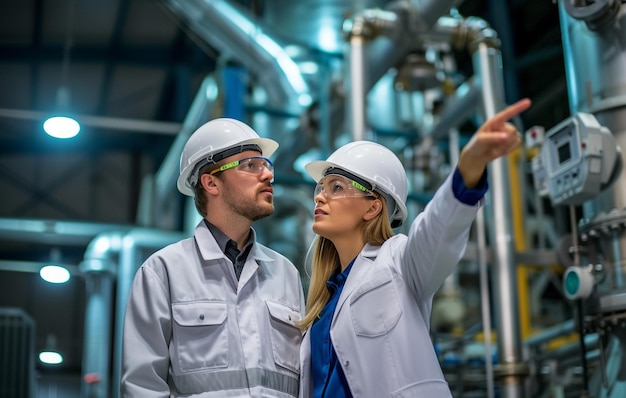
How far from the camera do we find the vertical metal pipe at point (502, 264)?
200 inches

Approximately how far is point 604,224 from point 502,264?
4.70ft

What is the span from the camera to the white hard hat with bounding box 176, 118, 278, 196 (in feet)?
10.2

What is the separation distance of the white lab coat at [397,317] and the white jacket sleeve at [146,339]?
22.9 inches

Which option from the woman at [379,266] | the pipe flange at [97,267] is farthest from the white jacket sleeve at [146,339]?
the pipe flange at [97,267]

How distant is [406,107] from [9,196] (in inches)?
165

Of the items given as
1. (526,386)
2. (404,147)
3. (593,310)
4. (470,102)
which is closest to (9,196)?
(404,147)

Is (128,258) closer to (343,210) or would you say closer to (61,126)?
(61,126)

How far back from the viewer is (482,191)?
218 cm

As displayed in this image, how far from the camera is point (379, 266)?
104 inches

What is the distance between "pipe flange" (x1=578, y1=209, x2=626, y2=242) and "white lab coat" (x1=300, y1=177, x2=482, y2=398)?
5.66 feet

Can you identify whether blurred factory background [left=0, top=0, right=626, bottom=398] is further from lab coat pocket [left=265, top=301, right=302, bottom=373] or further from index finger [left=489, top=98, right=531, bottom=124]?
index finger [left=489, top=98, right=531, bottom=124]

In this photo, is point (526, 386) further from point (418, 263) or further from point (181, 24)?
point (181, 24)

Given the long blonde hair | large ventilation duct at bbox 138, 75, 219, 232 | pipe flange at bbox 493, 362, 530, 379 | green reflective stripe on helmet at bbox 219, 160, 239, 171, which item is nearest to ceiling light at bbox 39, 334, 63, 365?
large ventilation duct at bbox 138, 75, 219, 232

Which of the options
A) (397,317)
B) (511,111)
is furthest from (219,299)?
(511,111)
